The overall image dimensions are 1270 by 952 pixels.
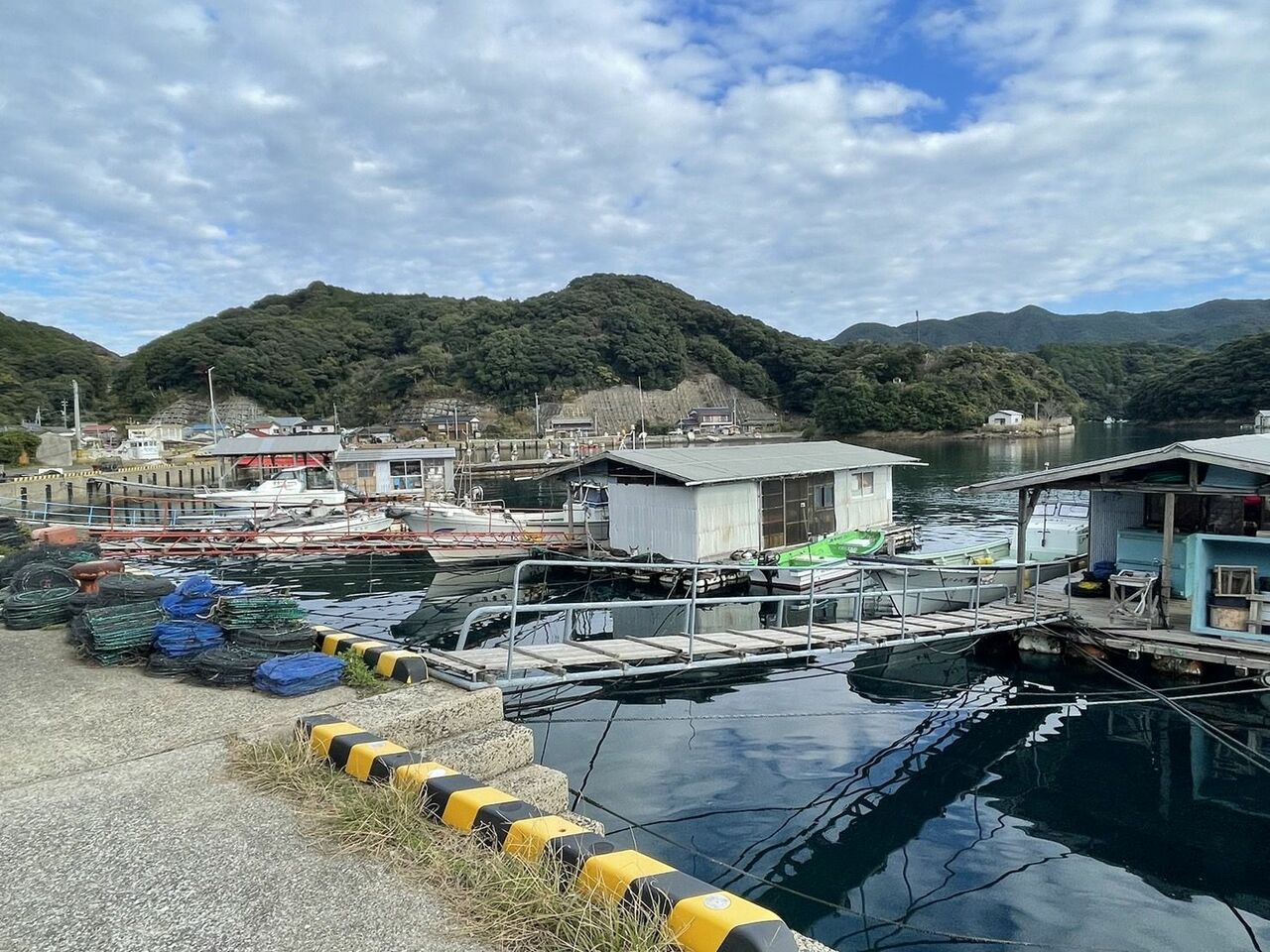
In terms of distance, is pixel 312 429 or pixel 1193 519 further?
pixel 312 429

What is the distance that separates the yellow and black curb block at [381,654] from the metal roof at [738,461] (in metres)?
12.1

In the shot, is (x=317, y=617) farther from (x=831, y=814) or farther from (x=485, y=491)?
(x=485, y=491)

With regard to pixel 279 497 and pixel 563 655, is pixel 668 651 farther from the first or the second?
pixel 279 497

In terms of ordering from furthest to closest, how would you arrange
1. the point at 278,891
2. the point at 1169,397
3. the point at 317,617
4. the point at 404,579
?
1. the point at 1169,397
2. the point at 404,579
3. the point at 317,617
4. the point at 278,891

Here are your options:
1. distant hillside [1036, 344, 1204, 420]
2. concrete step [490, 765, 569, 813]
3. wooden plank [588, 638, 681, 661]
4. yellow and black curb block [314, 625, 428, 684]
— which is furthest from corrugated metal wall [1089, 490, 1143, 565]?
distant hillside [1036, 344, 1204, 420]

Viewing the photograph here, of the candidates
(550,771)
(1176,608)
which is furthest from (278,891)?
(1176,608)

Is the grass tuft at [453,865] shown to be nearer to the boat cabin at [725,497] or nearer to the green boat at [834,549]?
the boat cabin at [725,497]

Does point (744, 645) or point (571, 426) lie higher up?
point (571, 426)

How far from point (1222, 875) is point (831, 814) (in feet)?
12.7

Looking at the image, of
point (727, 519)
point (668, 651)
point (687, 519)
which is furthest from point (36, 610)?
point (727, 519)

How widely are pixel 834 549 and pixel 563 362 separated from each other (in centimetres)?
10067

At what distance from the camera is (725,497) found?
828 inches

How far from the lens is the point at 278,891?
4141mm

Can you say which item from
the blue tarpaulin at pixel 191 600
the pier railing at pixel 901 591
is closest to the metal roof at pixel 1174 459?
the pier railing at pixel 901 591
